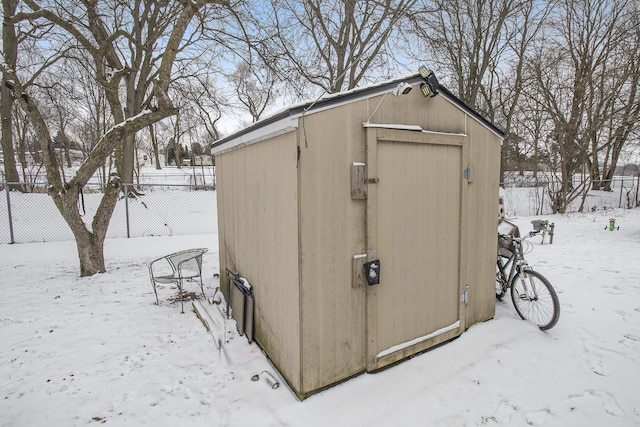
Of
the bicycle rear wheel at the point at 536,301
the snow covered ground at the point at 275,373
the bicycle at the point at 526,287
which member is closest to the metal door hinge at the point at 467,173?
the bicycle at the point at 526,287

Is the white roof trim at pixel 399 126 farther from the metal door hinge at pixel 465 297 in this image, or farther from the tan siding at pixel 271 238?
the metal door hinge at pixel 465 297

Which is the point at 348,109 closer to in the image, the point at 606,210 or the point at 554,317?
the point at 554,317

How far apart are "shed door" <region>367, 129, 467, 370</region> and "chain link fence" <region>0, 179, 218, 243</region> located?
7.95m

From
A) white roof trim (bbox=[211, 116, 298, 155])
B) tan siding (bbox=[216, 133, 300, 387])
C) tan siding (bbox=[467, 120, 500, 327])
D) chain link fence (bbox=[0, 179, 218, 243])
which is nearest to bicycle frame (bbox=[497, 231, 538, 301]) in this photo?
tan siding (bbox=[467, 120, 500, 327])

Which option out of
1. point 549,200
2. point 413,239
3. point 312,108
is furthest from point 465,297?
point 549,200

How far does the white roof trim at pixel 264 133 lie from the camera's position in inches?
89.7

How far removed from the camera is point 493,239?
143 inches

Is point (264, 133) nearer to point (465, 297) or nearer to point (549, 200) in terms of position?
point (465, 297)

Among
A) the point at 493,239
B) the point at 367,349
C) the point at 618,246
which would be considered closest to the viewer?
the point at 367,349

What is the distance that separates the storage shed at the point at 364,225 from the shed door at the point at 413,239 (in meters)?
0.01

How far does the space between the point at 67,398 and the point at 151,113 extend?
158 inches

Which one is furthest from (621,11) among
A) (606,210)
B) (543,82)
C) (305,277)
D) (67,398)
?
(67,398)

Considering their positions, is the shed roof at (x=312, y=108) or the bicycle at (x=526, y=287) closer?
the shed roof at (x=312, y=108)

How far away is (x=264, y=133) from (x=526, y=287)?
324cm
